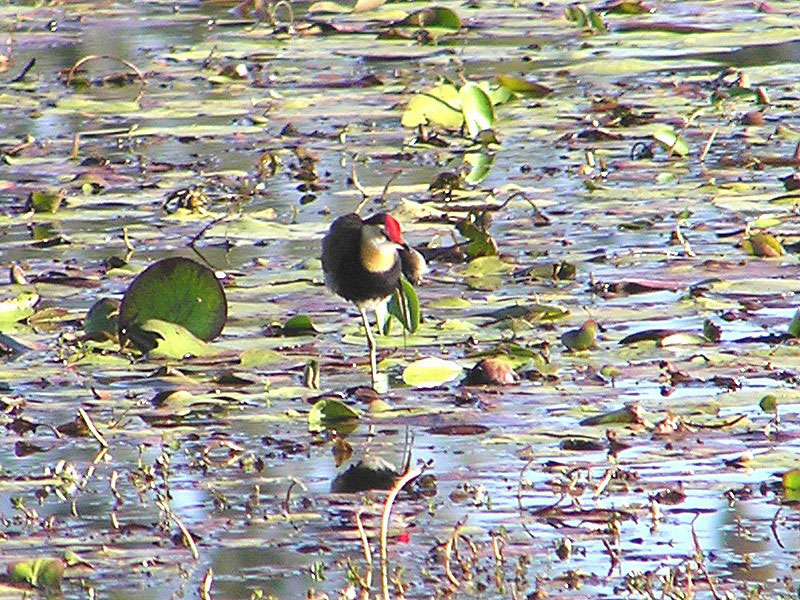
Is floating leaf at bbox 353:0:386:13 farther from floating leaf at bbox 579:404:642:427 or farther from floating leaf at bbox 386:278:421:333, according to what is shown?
floating leaf at bbox 579:404:642:427

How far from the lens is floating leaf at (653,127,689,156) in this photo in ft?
27.6

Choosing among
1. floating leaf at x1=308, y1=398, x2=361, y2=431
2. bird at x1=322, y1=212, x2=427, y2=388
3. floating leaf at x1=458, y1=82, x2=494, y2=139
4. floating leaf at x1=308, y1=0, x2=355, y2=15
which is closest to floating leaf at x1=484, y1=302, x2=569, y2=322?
bird at x1=322, y1=212, x2=427, y2=388

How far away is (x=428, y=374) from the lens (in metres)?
5.53

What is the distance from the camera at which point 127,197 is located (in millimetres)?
8195

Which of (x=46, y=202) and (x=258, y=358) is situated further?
(x=46, y=202)

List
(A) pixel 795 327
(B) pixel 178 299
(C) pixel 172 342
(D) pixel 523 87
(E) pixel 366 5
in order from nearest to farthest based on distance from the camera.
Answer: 1. (A) pixel 795 327
2. (C) pixel 172 342
3. (B) pixel 178 299
4. (D) pixel 523 87
5. (E) pixel 366 5

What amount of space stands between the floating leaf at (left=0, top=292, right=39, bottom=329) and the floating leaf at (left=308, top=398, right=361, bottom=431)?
4.53 feet

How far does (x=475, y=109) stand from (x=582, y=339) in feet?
11.3

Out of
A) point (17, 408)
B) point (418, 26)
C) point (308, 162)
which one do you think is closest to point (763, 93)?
point (308, 162)

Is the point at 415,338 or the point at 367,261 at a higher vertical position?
the point at 367,261

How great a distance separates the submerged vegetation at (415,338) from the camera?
167 inches

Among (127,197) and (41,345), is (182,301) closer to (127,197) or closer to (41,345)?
(41,345)

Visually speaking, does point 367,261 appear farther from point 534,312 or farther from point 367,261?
point 534,312

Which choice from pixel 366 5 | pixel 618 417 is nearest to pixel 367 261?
pixel 618 417
